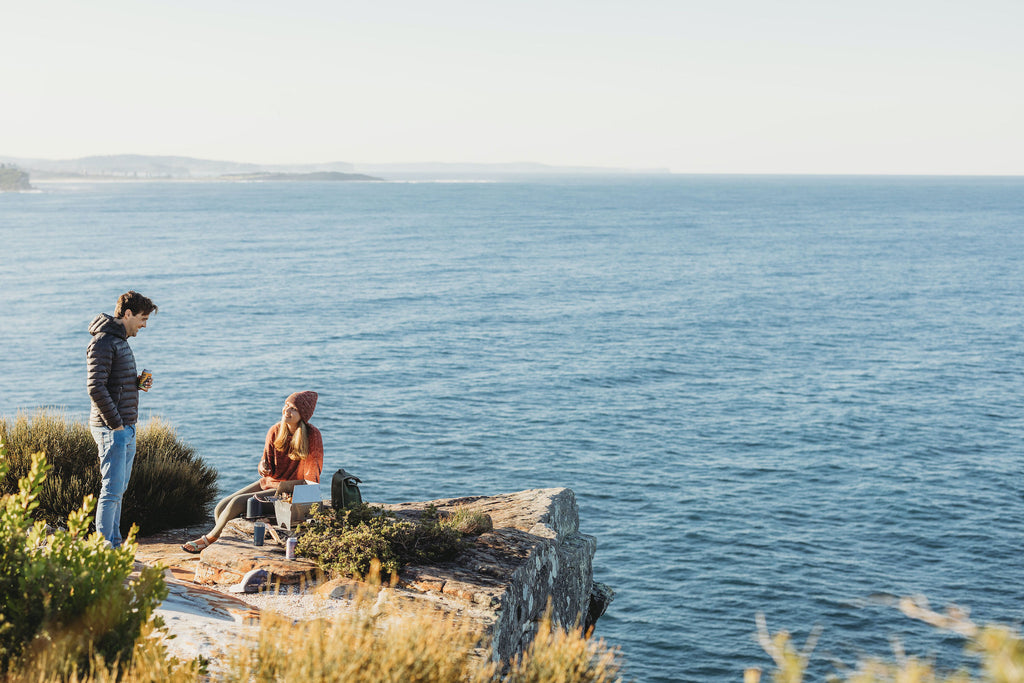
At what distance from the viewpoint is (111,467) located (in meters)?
9.00

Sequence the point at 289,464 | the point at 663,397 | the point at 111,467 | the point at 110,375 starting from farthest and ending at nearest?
the point at 663,397 < the point at 289,464 < the point at 111,467 < the point at 110,375

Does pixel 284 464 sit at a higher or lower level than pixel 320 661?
lower

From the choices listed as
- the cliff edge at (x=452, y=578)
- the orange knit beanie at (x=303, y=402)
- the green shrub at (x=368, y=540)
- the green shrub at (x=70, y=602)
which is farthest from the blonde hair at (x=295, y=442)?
the green shrub at (x=70, y=602)

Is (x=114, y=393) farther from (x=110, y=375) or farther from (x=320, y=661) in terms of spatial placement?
(x=320, y=661)

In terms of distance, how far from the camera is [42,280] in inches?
2603

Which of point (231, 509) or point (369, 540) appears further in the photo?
point (231, 509)

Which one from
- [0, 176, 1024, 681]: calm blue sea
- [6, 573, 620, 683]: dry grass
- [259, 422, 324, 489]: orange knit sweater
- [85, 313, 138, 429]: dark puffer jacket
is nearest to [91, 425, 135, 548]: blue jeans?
[85, 313, 138, 429]: dark puffer jacket

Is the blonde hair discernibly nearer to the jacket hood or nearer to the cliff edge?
the cliff edge

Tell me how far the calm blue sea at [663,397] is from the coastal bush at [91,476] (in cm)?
922

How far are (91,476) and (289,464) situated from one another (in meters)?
3.46

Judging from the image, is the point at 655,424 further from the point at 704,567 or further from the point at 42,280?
the point at 42,280

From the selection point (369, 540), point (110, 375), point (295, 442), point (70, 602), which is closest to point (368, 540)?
point (369, 540)

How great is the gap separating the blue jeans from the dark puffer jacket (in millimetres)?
116

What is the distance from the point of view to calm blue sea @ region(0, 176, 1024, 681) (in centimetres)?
2075
